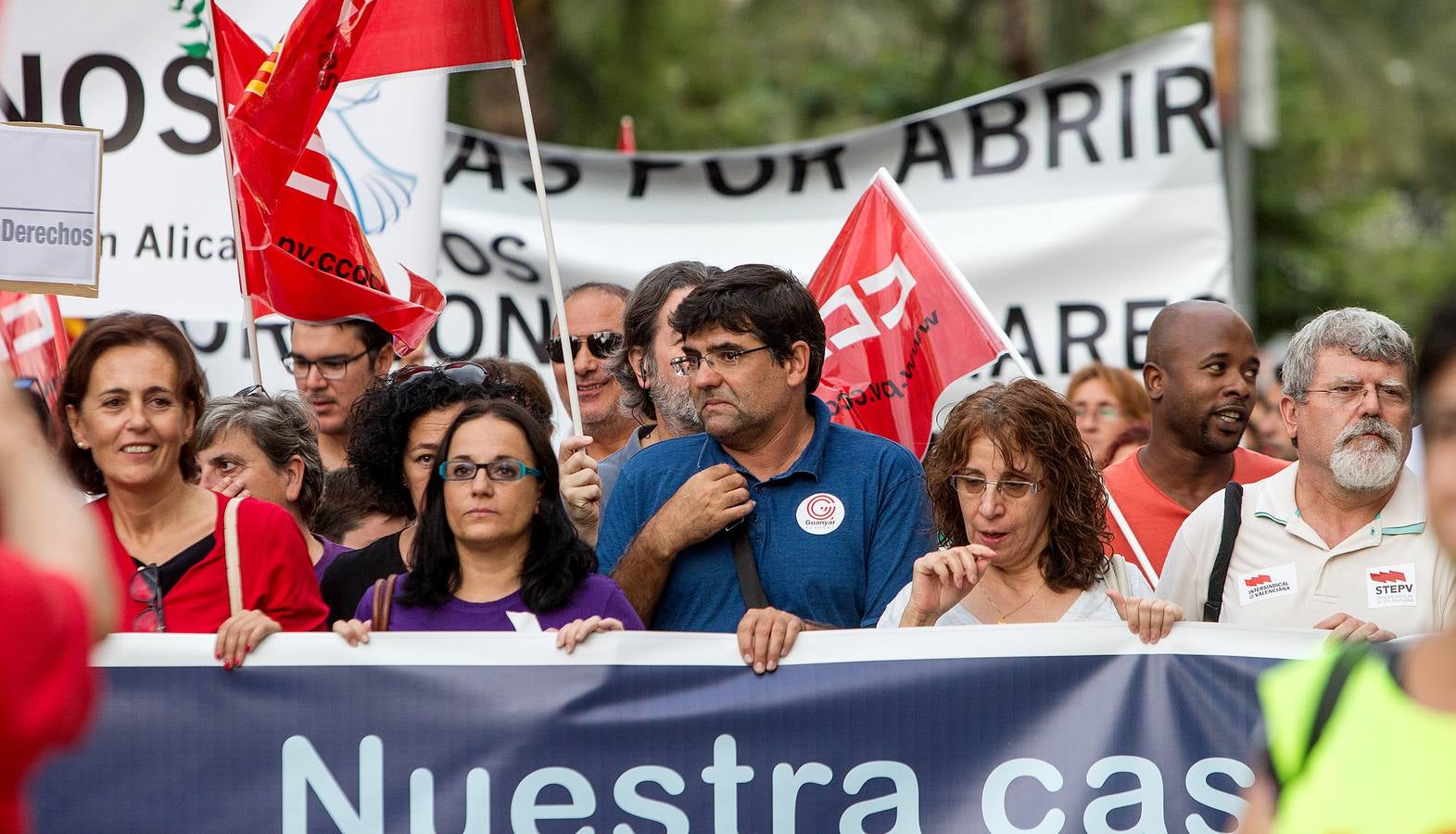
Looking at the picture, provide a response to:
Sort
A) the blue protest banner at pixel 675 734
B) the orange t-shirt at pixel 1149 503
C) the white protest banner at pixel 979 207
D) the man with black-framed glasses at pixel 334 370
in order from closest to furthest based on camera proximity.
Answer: the blue protest banner at pixel 675 734 < the orange t-shirt at pixel 1149 503 < the man with black-framed glasses at pixel 334 370 < the white protest banner at pixel 979 207

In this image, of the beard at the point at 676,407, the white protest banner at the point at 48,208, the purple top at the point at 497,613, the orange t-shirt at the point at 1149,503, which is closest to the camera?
the purple top at the point at 497,613

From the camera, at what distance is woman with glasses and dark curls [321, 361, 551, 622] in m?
4.30

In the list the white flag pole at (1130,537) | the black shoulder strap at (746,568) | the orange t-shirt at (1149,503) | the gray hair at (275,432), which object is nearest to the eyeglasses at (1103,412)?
the orange t-shirt at (1149,503)

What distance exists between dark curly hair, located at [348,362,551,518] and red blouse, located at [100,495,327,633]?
1.83 ft

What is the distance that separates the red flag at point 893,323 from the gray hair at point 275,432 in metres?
1.61

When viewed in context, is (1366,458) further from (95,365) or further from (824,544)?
(95,365)

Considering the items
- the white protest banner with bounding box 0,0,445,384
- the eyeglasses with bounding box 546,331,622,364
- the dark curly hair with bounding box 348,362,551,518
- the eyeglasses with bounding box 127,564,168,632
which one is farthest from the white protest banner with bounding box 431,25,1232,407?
the eyeglasses with bounding box 127,564,168,632

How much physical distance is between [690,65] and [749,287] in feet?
52.8

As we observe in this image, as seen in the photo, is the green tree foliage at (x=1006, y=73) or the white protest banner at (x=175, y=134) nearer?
the white protest banner at (x=175, y=134)

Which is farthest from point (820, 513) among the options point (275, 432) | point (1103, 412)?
point (1103, 412)

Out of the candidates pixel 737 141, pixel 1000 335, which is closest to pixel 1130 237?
pixel 1000 335

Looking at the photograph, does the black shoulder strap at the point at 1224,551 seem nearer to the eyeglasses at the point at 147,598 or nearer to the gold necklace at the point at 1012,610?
the gold necklace at the point at 1012,610

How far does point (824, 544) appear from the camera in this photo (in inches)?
163

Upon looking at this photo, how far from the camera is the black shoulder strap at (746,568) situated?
4094mm
